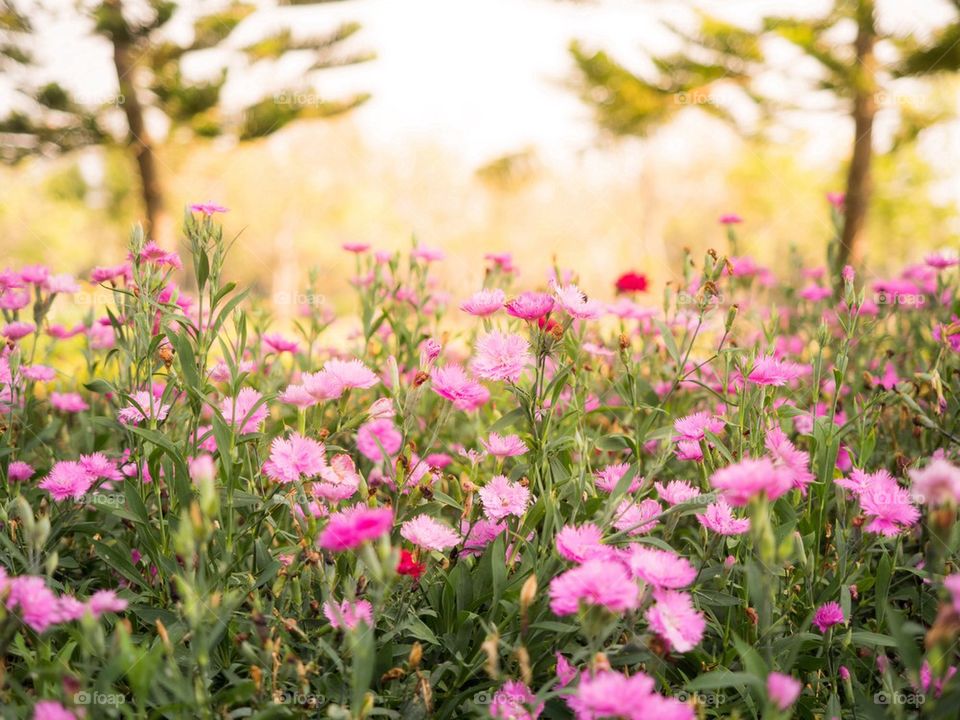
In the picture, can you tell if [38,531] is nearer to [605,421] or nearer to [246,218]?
[605,421]

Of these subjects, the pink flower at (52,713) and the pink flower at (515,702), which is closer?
the pink flower at (52,713)

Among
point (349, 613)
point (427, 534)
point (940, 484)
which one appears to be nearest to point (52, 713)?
point (349, 613)

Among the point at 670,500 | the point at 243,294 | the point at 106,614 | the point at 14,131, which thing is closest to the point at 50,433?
the point at 106,614

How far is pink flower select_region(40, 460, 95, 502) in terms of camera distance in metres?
1.46

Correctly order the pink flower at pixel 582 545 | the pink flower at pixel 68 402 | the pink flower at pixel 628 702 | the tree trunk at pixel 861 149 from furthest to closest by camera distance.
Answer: the tree trunk at pixel 861 149 → the pink flower at pixel 68 402 → the pink flower at pixel 582 545 → the pink flower at pixel 628 702

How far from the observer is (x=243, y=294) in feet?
4.36

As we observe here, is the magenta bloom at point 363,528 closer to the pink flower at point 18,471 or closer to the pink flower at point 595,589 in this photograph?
the pink flower at point 595,589

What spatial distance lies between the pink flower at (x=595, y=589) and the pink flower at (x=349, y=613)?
0.27 m

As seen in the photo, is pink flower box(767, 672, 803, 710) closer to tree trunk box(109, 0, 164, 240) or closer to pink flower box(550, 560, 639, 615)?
pink flower box(550, 560, 639, 615)

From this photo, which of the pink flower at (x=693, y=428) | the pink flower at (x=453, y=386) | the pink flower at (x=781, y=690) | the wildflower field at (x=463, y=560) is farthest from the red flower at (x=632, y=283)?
the pink flower at (x=781, y=690)

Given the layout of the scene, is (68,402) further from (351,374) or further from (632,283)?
(632,283)

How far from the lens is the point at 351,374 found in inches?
51.2

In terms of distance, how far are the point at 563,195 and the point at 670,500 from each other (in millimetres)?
26435

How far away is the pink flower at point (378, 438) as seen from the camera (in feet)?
5.22
